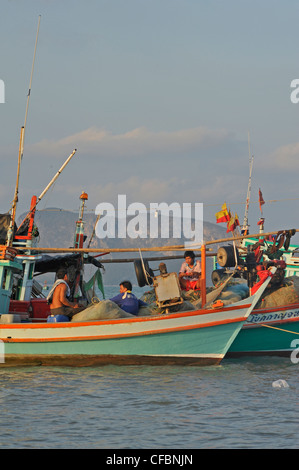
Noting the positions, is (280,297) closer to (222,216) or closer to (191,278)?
(191,278)

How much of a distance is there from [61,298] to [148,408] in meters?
4.87

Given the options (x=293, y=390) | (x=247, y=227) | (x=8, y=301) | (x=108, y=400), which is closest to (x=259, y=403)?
(x=293, y=390)

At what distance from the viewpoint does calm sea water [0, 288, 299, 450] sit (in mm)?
10380

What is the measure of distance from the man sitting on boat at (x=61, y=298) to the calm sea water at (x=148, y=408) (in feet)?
4.55

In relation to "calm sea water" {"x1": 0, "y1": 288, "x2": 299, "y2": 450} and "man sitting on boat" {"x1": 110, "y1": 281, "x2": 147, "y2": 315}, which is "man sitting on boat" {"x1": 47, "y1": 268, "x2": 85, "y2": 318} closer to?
"man sitting on boat" {"x1": 110, "y1": 281, "x2": 147, "y2": 315}

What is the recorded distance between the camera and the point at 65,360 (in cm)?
1639

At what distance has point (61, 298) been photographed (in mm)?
16484

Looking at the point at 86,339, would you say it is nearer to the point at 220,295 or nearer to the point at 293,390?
the point at 220,295

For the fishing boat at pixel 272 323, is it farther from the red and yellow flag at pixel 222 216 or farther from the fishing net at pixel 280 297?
the red and yellow flag at pixel 222 216

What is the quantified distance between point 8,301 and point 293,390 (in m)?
7.60

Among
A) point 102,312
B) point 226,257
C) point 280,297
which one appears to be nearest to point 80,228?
point 226,257

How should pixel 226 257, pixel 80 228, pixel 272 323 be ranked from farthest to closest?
pixel 80 228 → pixel 272 323 → pixel 226 257

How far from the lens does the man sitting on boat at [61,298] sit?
643 inches
